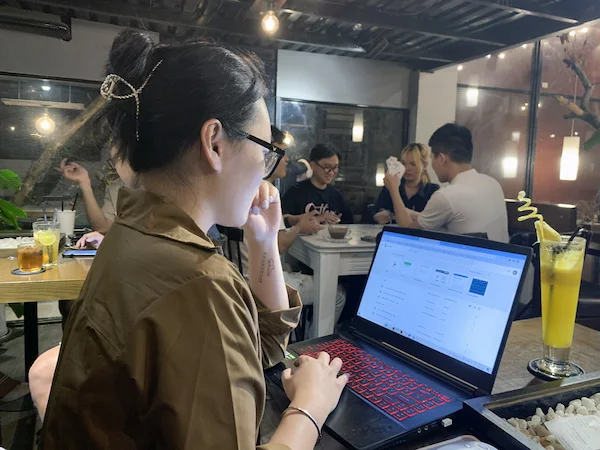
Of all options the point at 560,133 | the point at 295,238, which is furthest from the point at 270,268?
the point at 560,133

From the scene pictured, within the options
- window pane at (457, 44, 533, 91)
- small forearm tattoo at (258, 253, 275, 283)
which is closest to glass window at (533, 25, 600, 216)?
window pane at (457, 44, 533, 91)

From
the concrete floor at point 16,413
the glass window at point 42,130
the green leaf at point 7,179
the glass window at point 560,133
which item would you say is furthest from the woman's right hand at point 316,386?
the glass window at point 560,133

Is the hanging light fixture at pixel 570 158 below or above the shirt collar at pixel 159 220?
above

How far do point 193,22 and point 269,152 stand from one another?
340 cm

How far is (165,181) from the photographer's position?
0.67 m

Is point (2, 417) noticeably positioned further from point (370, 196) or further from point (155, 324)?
point (370, 196)

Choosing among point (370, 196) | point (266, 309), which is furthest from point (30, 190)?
point (266, 309)

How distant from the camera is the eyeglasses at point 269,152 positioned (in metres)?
0.72

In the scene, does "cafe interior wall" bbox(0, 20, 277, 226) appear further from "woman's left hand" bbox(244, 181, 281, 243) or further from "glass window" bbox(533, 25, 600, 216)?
"glass window" bbox(533, 25, 600, 216)

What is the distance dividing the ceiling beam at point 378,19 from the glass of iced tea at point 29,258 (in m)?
2.46

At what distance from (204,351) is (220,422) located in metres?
0.08

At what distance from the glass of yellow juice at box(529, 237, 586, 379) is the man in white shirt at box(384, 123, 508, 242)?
1.59 m

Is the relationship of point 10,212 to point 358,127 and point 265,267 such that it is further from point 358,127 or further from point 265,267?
point 358,127

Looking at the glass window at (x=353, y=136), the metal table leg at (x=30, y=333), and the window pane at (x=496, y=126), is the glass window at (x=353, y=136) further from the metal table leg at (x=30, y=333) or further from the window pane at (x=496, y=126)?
the metal table leg at (x=30, y=333)
